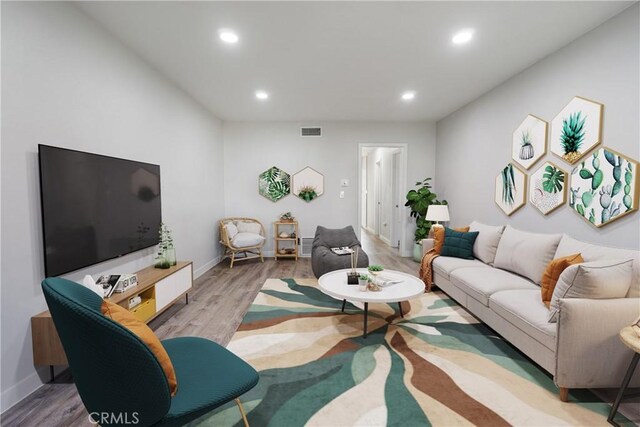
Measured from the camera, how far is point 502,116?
376cm

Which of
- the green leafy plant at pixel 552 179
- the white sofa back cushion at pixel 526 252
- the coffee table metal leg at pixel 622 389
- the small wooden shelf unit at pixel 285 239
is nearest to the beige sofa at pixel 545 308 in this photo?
the white sofa back cushion at pixel 526 252

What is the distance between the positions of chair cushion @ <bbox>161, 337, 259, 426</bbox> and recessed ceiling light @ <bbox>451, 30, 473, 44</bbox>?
3100 mm

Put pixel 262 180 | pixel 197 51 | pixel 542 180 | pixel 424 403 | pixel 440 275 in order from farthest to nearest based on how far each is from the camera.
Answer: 1. pixel 262 180
2. pixel 440 275
3. pixel 542 180
4. pixel 197 51
5. pixel 424 403

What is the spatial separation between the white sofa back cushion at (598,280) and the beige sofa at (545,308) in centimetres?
6

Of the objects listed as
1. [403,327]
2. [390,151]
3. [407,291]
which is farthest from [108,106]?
[390,151]

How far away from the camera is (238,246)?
501 cm

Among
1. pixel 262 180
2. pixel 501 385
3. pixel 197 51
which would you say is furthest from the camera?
pixel 262 180

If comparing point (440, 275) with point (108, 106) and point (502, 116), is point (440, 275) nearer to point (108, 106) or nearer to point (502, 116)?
point (502, 116)

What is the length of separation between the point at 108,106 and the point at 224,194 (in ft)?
10.7

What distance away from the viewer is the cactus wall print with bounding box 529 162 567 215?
289 centimetres

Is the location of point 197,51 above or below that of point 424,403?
above

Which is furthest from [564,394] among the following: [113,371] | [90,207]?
[90,207]

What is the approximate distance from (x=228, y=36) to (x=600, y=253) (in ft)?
11.7

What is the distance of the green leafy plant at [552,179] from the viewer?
2.90 meters
